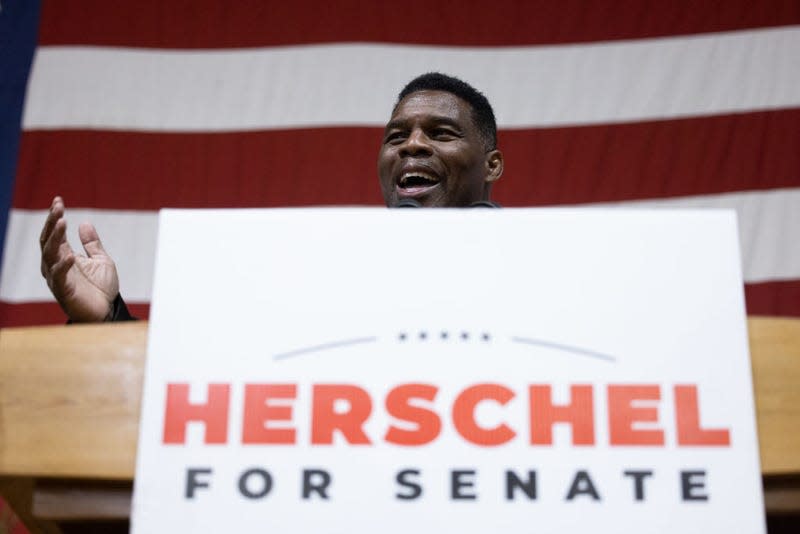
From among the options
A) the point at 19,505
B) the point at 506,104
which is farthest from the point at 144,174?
the point at 19,505

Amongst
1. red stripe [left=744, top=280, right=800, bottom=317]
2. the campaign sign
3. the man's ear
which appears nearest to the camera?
the campaign sign

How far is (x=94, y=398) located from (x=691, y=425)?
42cm

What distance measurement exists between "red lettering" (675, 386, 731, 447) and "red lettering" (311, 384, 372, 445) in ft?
0.70

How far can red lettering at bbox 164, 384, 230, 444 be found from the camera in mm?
688

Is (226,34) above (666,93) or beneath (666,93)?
above

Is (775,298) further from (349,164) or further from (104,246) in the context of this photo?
(104,246)

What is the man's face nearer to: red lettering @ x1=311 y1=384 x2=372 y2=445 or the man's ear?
the man's ear

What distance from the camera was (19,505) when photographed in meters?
0.85

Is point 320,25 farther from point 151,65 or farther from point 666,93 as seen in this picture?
point 666,93

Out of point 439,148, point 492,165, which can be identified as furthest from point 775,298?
point 439,148

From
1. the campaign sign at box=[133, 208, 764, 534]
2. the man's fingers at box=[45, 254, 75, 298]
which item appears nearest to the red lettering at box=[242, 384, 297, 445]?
the campaign sign at box=[133, 208, 764, 534]

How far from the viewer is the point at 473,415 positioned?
683 millimetres

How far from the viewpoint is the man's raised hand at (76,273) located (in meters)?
0.91

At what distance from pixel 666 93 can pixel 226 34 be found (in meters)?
1.15
